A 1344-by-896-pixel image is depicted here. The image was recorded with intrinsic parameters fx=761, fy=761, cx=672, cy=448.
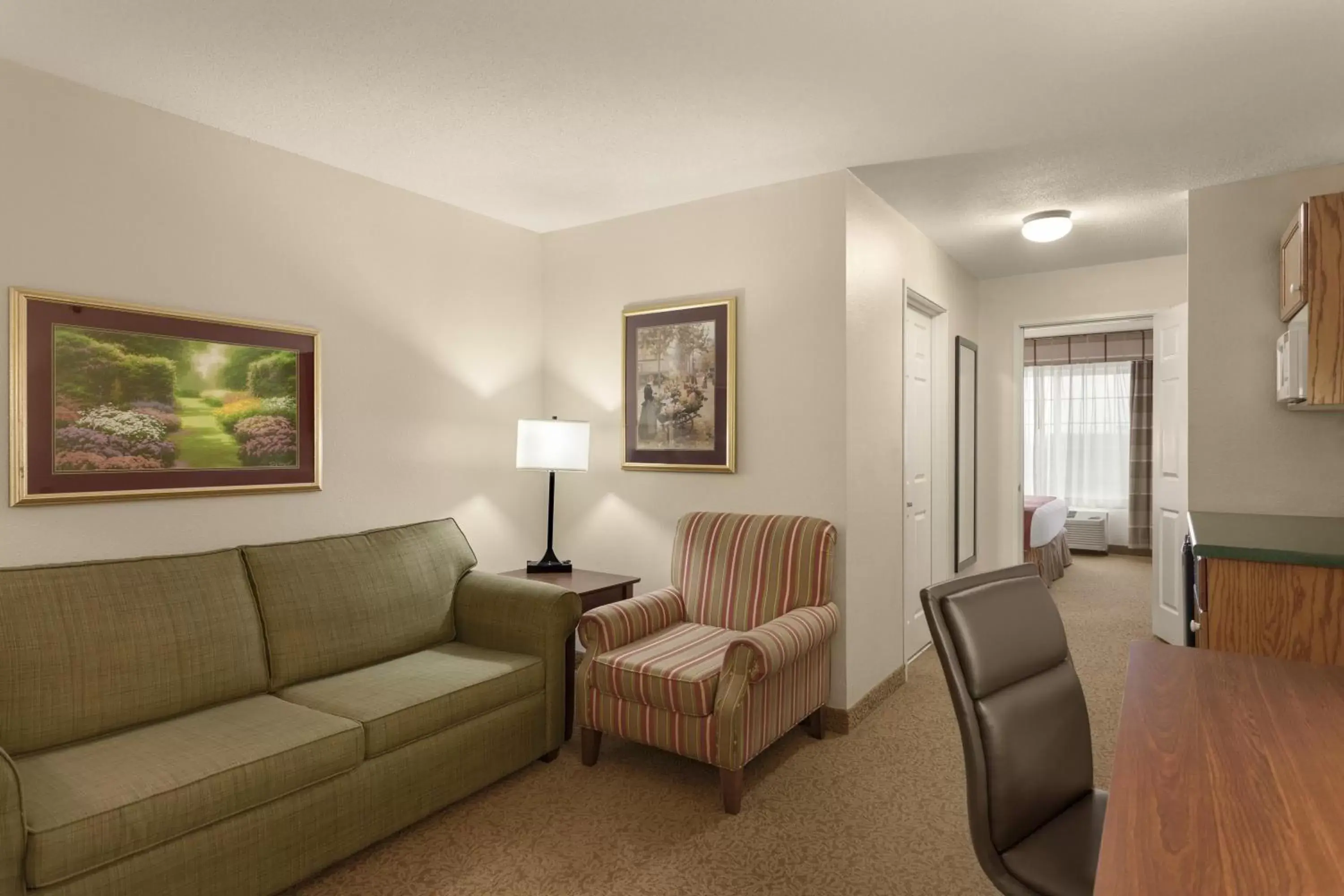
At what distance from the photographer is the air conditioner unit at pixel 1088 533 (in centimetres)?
784

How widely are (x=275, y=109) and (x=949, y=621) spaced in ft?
9.29

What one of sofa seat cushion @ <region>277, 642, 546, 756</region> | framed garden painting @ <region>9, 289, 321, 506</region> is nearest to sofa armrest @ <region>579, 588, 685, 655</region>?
sofa seat cushion @ <region>277, 642, 546, 756</region>

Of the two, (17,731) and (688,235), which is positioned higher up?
(688,235)

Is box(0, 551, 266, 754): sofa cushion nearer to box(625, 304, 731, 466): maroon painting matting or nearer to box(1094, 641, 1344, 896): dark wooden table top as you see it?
box(625, 304, 731, 466): maroon painting matting

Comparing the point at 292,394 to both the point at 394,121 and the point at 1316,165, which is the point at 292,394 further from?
the point at 1316,165

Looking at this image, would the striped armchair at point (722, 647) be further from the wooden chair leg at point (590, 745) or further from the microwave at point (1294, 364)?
the microwave at point (1294, 364)

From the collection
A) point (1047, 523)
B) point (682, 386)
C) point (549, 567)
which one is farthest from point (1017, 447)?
point (549, 567)

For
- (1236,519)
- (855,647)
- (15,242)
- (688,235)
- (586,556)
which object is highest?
(688,235)

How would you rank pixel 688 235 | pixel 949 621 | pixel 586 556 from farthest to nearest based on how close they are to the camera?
pixel 586 556 → pixel 688 235 → pixel 949 621

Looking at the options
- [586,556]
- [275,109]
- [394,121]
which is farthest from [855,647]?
[275,109]

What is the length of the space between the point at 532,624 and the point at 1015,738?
2032mm

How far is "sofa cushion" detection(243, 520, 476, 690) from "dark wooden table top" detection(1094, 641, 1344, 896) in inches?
98.9

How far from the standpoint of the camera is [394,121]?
2854 millimetres

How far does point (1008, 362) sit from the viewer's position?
18.1ft
